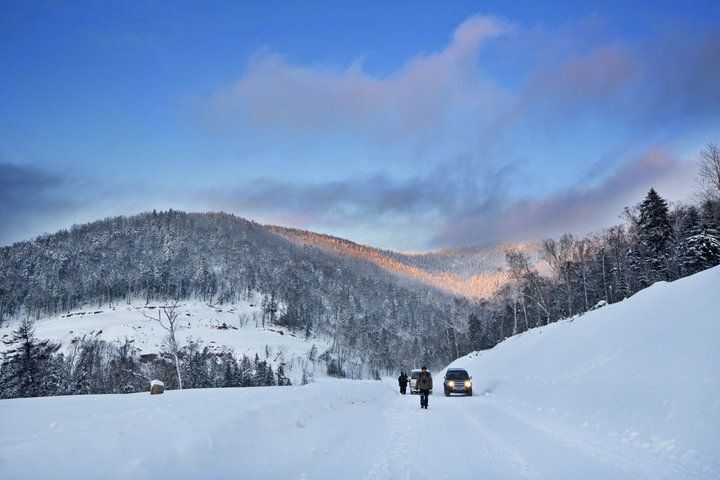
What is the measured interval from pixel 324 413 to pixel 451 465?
6.84 metres

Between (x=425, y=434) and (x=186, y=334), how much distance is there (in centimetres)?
17461

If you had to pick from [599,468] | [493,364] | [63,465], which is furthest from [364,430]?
[493,364]

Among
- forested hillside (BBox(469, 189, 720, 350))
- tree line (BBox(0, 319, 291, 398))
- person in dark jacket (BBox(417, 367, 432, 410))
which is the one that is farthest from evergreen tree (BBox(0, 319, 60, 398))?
forested hillside (BBox(469, 189, 720, 350))

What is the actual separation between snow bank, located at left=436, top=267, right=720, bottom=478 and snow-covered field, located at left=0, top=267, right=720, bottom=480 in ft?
0.22

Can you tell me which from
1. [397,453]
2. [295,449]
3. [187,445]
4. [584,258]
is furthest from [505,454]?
[584,258]

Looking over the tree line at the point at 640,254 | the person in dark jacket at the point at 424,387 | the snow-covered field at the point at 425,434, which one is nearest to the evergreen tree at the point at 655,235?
the tree line at the point at 640,254

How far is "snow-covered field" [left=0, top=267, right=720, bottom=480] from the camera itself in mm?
7152

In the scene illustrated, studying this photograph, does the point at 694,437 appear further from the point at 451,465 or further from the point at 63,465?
the point at 63,465

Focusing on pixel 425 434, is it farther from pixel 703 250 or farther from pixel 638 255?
pixel 638 255

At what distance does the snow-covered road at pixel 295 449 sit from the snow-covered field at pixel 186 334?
5564 inches

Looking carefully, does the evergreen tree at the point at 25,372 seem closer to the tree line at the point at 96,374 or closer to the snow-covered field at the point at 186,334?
the tree line at the point at 96,374

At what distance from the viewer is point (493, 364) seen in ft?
170

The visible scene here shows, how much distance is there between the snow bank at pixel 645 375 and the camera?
35.7ft

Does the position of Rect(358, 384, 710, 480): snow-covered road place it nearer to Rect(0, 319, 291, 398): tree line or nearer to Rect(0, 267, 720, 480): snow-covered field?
Rect(0, 267, 720, 480): snow-covered field
